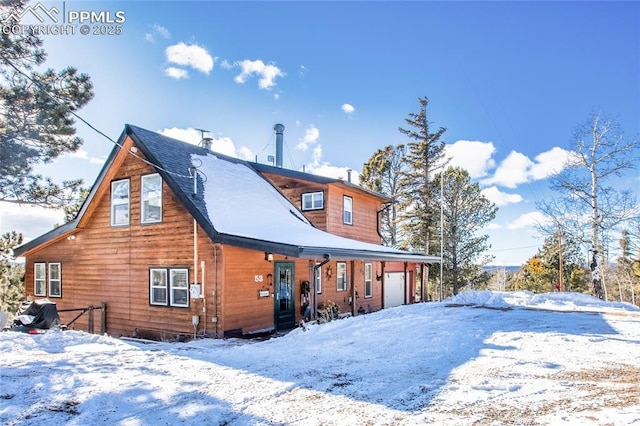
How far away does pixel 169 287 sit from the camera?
10484 mm

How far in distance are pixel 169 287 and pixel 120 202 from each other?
10.9 feet

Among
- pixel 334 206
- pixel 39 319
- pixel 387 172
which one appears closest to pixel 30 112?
pixel 39 319

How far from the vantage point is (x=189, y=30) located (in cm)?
1145

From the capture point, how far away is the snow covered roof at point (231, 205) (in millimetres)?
9323

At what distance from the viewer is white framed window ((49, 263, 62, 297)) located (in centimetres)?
1311

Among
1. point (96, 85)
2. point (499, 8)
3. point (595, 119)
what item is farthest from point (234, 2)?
point (595, 119)

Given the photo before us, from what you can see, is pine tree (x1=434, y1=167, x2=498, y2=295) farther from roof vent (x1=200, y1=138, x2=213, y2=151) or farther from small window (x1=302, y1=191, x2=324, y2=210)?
roof vent (x1=200, y1=138, x2=213, y2=151)

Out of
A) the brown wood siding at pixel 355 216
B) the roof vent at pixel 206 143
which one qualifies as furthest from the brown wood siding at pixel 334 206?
the roof vent at pixel 206 143

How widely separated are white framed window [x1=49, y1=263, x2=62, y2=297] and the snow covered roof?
0.98m

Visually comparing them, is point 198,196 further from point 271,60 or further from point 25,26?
point 271,60

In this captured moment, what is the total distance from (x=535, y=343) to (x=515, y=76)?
42.6 ft

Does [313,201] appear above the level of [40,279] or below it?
above

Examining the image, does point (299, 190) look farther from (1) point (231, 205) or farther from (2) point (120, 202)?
(2) point (120, 202)

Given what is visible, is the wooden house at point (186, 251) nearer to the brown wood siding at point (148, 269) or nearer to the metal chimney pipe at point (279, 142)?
the brown wood siding at point (148, 269)
